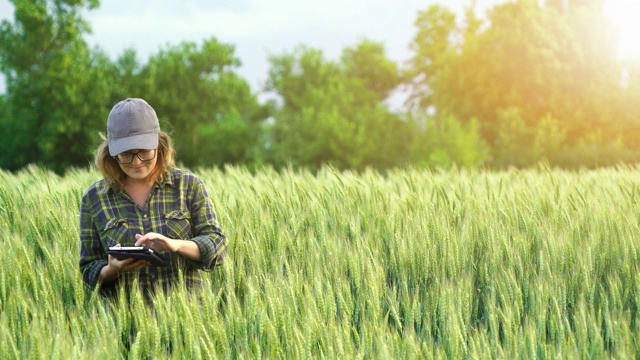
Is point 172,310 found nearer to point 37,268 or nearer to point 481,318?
point 37,268

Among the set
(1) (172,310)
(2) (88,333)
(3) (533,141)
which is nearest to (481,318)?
(1) (172,310)

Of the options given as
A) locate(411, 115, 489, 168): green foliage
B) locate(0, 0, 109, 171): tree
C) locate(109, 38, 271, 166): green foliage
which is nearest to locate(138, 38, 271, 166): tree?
locate(109, 38, 271, 166): green foliage

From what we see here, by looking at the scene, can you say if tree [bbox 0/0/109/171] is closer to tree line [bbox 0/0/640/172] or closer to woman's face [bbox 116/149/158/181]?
tree line [bbox 0/0/640/172]

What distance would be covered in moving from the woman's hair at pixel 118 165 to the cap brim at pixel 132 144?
5.1 inches

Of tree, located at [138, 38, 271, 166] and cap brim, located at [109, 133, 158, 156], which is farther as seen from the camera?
tree, located at [138, 38, 271, 166]

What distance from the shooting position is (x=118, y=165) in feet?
9.44

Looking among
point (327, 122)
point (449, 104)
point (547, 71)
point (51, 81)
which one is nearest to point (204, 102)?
point (327, 122)

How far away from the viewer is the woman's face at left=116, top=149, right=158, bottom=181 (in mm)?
2748

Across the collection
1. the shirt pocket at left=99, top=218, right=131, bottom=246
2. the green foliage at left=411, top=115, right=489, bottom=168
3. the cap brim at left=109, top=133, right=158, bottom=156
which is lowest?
the shirt pocket at left=99, top=218, right=131, bottom=246

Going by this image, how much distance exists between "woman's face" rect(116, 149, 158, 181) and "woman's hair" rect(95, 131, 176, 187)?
0.18 feet

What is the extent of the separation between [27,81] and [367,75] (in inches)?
824

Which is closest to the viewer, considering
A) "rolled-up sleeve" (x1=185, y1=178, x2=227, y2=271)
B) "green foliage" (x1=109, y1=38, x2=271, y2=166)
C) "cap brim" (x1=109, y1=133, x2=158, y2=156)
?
"cap brim" (x1=109, y1=133, x2=158, y2=156)

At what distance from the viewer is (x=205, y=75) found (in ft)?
131

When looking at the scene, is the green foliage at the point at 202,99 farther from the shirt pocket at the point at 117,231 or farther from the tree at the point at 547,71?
the shirt pocket at the point at 117,231
